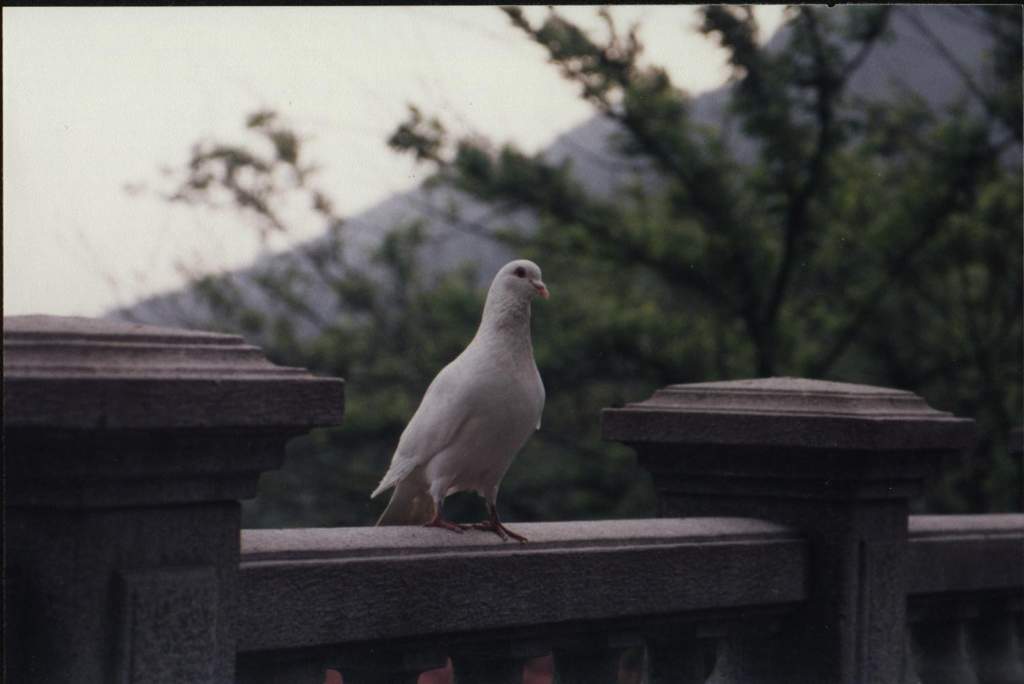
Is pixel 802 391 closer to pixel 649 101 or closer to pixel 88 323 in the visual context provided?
pixel 88 323

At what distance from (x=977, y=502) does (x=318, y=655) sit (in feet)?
26.6

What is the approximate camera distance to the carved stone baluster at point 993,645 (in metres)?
4.44

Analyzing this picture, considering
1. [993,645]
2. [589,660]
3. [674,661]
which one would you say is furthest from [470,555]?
[993,645]

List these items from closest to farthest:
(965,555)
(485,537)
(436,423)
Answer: (485,537), (436,423), (965,555)

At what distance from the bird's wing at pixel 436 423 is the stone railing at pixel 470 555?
0.30 m

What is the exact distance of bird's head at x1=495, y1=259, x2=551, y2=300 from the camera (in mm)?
3371

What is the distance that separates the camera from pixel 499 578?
311 centimetres

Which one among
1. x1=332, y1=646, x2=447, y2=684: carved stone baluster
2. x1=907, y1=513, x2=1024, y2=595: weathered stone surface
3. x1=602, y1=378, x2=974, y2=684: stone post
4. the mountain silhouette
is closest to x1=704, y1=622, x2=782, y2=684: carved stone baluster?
x1=602, y1=378, x2=974, y2=684: stone post

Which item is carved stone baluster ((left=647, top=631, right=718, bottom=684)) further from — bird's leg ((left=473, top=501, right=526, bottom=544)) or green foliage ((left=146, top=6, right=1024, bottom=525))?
green foliage ((left=146, top=6, right=1024, bottom=525))

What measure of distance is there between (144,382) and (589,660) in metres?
1.51

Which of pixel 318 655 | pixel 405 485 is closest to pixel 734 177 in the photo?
pixel 405 485

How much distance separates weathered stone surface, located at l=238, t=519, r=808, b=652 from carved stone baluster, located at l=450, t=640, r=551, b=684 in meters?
0.05

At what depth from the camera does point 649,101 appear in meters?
9.34

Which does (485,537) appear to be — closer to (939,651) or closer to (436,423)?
(436,423)
